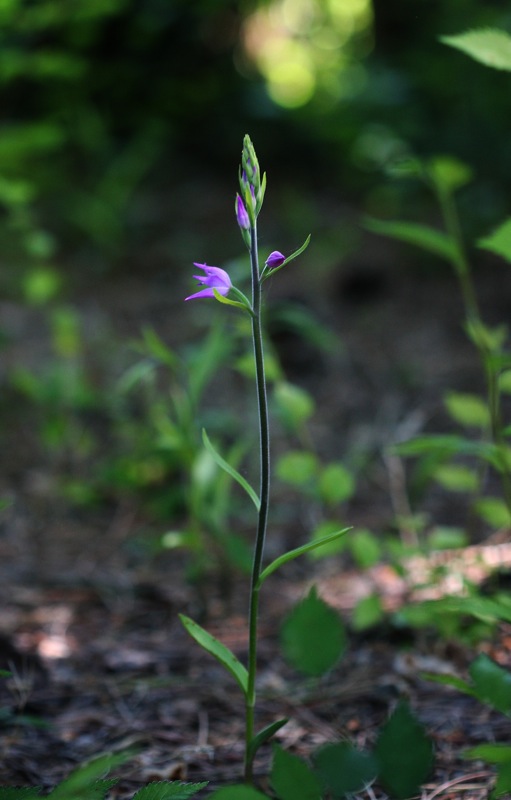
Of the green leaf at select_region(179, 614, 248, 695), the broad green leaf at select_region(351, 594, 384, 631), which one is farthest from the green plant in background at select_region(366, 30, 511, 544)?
the green leaf at select_region(179, 614, 248, 695)

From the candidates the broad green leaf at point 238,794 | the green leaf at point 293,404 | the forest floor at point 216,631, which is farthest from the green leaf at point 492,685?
the green leaf at point 293,404

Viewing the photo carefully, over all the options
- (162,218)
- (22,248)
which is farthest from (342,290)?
(22,248)

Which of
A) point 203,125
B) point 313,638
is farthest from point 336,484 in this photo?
point 203,125

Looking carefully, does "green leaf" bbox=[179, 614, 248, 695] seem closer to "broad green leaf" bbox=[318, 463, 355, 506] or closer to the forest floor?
the forest floor

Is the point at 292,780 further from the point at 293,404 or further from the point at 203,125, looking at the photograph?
the point at 203,125

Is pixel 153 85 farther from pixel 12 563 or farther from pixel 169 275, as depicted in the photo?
pixel 12 563

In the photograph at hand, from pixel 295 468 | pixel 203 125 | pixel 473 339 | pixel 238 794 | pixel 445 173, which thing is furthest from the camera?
pixel 203 125

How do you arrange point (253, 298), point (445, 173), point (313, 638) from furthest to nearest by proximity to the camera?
point (445, 173), point (313, 638), point (253, 298)

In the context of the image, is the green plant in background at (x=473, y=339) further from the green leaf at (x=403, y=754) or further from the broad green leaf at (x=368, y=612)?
the green leaf at (x=403, y=754)
